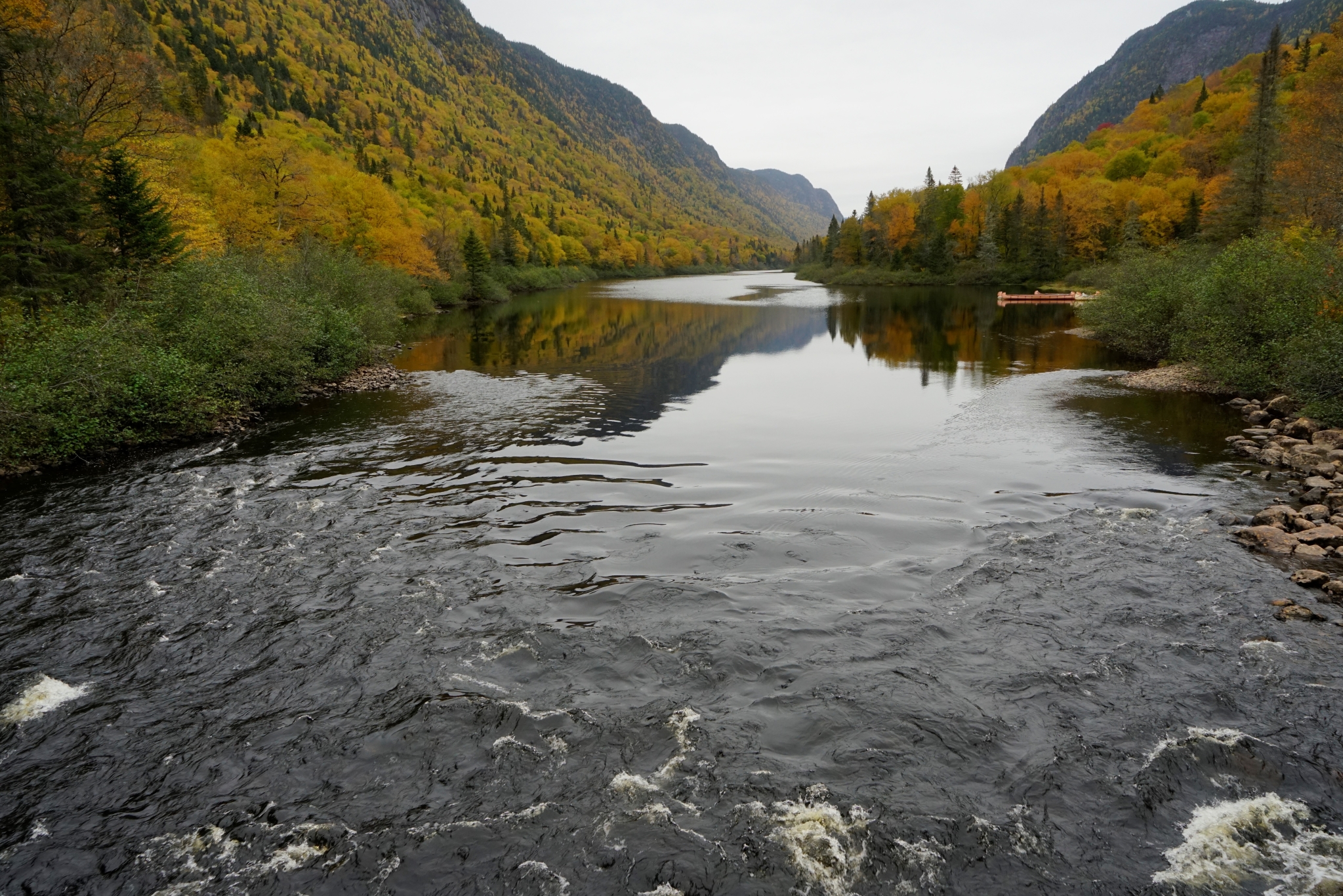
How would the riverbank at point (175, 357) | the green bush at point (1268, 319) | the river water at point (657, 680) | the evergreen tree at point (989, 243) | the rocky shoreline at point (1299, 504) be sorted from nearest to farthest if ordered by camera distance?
1. the river water at point (657, 680)
2. the rocky shoreline at point (1299, 504)
3. the riverbank at point (175, 357)
4. the green bush at point (1268, 319)
5. the evergreen tree at point (989, 243)

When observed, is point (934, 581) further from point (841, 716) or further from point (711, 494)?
point (711, 494)

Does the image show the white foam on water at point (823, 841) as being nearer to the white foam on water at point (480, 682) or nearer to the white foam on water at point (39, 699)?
the white foam on water at point (480, 682)

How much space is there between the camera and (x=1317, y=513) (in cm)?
1438

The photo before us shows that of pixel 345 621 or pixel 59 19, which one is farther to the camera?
pixel 59 19

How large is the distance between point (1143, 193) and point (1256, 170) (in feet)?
139

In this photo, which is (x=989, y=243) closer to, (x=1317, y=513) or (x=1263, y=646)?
(x=1317, y=513)

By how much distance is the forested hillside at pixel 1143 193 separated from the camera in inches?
1565

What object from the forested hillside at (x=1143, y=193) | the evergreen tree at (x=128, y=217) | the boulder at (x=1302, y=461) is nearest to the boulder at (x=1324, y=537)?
the boulder at (x=1302, y=461)

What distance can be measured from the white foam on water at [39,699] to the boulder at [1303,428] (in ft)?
92.9

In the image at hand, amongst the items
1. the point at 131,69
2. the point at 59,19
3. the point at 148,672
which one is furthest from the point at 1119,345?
the point at 59,19

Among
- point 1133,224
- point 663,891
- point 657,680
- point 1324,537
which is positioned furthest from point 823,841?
point 1133,224

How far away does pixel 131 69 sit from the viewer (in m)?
31.3

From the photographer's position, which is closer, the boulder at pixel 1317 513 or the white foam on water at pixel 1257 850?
the white foam on water at pixel 1257 850

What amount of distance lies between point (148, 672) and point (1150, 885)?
12245 millimetres
